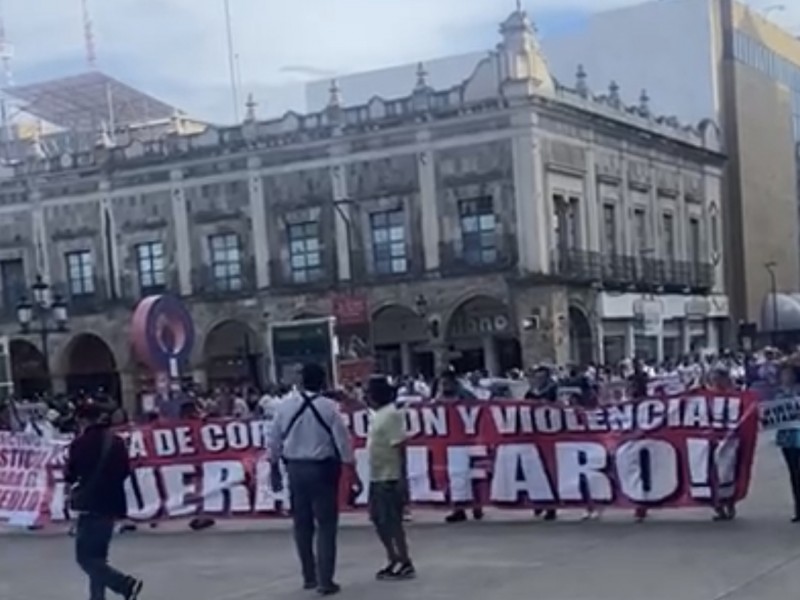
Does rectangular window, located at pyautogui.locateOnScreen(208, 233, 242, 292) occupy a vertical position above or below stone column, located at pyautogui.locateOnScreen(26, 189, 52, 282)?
below

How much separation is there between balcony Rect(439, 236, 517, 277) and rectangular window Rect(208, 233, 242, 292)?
8.43 m

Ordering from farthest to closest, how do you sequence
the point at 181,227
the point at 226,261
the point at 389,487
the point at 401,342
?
1. the point at 181,227
2. the point at 226,261
3. the point at 401,342
4. the point at 389,487

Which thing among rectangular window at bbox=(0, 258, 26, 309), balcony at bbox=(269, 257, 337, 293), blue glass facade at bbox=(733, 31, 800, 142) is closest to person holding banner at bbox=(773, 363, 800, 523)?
balcony at bbox=(269, 257, 337, 293)

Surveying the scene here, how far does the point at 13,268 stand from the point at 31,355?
3608 millimetres

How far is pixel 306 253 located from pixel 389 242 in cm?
337

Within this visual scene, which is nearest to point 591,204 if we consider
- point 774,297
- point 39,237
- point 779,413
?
point 39,237

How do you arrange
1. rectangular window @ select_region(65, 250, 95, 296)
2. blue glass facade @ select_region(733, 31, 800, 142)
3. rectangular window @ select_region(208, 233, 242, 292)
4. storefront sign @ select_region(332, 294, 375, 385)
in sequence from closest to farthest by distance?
1. storefront sign @ select_region(332, 294, 375, 385)
2. rectangular window @ select_region(208, 233, 242, 292)
3. rectangular window @ select_region(65, 250, 95, 296)
4. blue glass facade @ select_region(733, 31, 800, 142)

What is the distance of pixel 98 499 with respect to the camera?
10.1 meters

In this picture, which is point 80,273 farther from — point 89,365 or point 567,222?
point 567,222

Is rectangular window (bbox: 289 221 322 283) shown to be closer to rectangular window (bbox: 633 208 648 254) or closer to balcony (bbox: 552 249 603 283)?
balcony (bbox: 552 249 603 283)

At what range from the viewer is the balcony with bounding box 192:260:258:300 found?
52.5m

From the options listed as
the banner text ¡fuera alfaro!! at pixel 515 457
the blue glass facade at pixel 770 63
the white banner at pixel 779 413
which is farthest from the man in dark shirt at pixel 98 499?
the blue glass facade at pixel 770 63

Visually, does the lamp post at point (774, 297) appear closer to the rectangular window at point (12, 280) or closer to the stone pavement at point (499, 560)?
the rectangular window at point (12, 280)

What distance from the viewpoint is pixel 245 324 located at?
52.8 meters
